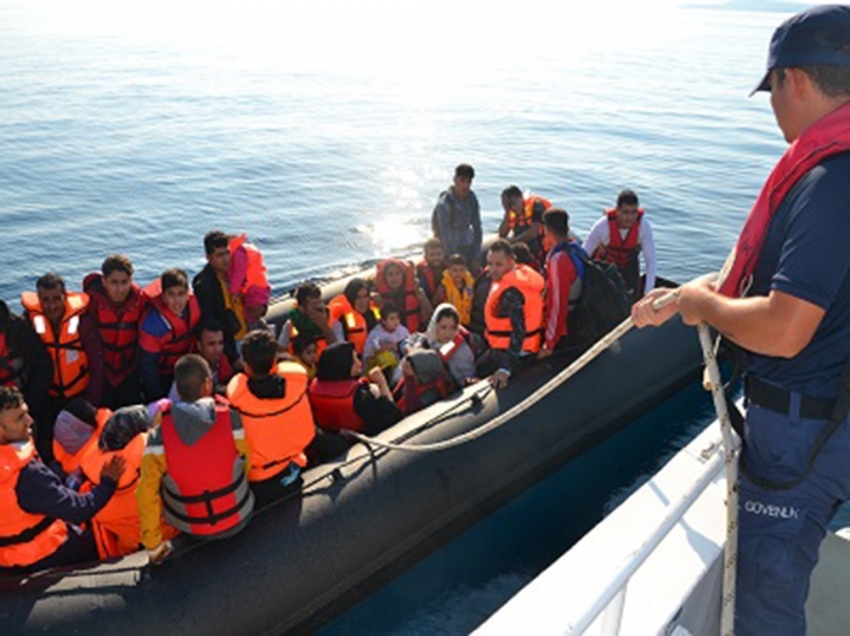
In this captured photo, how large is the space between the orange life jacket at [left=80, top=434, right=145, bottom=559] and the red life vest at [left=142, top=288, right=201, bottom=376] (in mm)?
1083

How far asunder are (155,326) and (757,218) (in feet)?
12.7

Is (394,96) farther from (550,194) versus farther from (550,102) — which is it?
(550,194)

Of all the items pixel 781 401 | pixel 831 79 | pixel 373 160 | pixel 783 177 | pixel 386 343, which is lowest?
pixel 373 160

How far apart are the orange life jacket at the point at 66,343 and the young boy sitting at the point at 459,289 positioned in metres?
2.93

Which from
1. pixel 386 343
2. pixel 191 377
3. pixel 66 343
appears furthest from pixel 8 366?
pixel 386 343

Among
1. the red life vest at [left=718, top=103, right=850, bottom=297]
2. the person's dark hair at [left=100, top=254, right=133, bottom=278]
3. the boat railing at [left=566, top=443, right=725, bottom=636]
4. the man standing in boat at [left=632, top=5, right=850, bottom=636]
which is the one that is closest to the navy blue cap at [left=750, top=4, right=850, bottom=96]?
the man standing in boat at [left=632, top=5, right=850, bottom=636]

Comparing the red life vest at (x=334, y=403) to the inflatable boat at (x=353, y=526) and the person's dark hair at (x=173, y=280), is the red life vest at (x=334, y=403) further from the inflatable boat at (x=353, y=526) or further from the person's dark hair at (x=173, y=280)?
the person's dark hair at (x=173, y=280)

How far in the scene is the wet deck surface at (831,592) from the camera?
2408 millimetres

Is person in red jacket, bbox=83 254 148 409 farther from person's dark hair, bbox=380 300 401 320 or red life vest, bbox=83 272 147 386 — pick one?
person's dark hair, bbox=380 300 401 320

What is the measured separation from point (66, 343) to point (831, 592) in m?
4.11

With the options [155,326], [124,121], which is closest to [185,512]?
[155,326]

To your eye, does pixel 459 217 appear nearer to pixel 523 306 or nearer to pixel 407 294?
pixel 407 294

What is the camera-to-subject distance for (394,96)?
25.9 m

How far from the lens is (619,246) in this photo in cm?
681
